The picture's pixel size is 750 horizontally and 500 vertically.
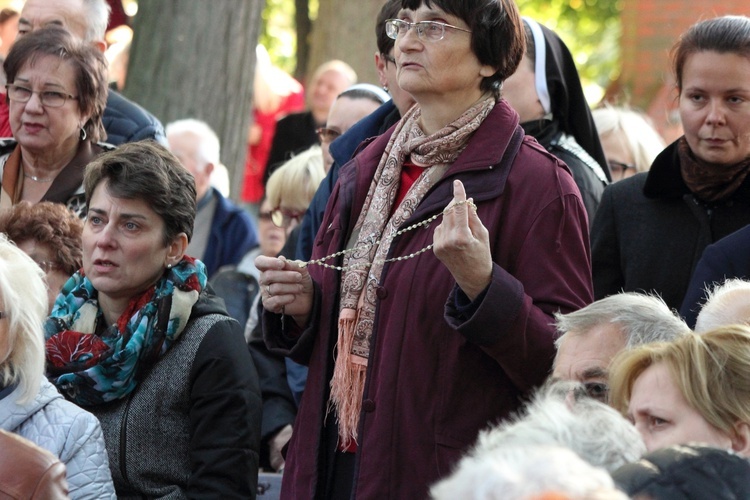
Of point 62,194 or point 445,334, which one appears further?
point 62,194

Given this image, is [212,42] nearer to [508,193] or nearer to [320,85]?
[320,85]

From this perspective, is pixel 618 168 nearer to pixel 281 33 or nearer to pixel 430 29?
pixel 430 29

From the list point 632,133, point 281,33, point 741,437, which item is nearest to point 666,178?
point 741,437

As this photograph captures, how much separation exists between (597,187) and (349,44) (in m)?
6.24

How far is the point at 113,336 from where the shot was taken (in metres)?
3.83

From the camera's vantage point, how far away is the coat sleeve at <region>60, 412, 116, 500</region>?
334 centimetres

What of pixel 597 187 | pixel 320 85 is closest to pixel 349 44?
pixel 320 85

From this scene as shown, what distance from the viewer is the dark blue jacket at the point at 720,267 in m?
3.75

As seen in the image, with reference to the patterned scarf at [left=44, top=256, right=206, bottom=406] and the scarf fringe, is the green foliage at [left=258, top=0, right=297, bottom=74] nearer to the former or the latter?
the patterned scarf at [left=44, top=256, right=206, bottom=406]

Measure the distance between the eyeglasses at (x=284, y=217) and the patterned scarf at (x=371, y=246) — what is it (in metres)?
2.20

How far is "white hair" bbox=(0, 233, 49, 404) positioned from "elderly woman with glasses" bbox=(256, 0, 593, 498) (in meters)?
0.66

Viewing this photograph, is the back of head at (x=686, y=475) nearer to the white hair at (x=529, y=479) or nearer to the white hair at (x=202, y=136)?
the white hair at (x=529, y=479)

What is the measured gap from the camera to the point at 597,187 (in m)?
4.74

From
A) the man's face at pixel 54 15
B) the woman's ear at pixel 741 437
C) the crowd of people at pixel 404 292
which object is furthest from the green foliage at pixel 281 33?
the woman's ear at pixel 741 437
